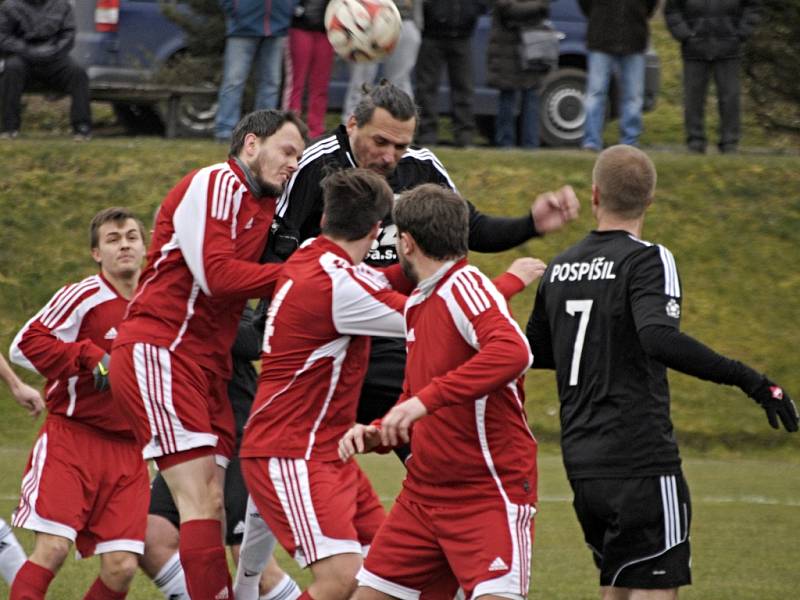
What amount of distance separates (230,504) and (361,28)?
2.90m

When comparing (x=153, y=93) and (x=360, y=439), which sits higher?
(x=360, y=439)

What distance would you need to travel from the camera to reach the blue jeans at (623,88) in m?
14.0

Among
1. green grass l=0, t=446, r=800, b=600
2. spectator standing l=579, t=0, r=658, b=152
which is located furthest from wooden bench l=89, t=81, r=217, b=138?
green grass l=0, t=446, r=800, b=600

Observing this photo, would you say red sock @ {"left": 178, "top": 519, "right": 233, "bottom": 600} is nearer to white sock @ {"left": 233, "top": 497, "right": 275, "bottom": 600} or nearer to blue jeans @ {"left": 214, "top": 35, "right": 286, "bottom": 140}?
white sock @ {"left": 233, "top": 497, "right": 275, "bottom": 600}

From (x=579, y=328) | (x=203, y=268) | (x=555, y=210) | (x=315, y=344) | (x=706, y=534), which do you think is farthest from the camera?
(x=706, y=534)

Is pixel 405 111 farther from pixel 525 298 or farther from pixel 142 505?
pixel 525 298

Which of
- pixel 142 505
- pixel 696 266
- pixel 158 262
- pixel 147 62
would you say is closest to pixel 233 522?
pixel 142 505

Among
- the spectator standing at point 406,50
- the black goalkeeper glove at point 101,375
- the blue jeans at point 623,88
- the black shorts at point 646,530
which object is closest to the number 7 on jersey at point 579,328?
the black shorts at point 646,530

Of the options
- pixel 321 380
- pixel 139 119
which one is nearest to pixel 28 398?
pixel 321 380

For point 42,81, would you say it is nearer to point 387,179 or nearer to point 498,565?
point 387,179

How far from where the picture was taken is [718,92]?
1444 cm

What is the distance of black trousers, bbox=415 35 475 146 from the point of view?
14328 millimetres

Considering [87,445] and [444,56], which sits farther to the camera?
[444,56]

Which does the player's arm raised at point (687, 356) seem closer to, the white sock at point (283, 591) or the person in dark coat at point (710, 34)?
the white sock at point (283, 591)
